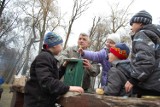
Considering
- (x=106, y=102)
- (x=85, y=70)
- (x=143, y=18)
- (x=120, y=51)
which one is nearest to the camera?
(x=106, y=102)

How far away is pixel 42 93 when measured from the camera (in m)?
3.07

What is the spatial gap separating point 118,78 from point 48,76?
0.93 metres

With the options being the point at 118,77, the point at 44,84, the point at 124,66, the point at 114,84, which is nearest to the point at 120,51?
the point at 124,66

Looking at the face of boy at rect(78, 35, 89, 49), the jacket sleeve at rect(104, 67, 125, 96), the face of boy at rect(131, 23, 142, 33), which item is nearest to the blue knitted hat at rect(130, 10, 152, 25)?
the face of boy at rect(131, 23, 142, 33)

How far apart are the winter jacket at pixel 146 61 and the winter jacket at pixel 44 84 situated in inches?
30.8

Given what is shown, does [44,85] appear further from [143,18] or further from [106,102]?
[143,18]

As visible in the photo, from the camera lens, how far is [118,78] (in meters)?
3.48

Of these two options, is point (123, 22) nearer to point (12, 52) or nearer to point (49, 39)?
point (12, 52)

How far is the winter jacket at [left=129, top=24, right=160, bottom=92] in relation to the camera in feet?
10.0

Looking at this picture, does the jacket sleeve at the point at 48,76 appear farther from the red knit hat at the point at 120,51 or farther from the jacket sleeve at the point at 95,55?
the jacket sleeve at the point at 95,55

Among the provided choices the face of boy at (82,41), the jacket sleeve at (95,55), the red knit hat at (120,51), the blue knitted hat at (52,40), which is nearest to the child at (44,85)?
the blue knitted hat at (52,40)

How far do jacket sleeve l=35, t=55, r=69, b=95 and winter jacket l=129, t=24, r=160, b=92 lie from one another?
779mm

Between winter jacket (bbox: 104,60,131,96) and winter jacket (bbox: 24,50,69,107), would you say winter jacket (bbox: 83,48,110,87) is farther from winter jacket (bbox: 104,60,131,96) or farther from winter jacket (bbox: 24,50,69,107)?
winter jacket (bbox: 24,50,69,107)

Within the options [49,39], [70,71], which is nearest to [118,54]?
[70,71]
